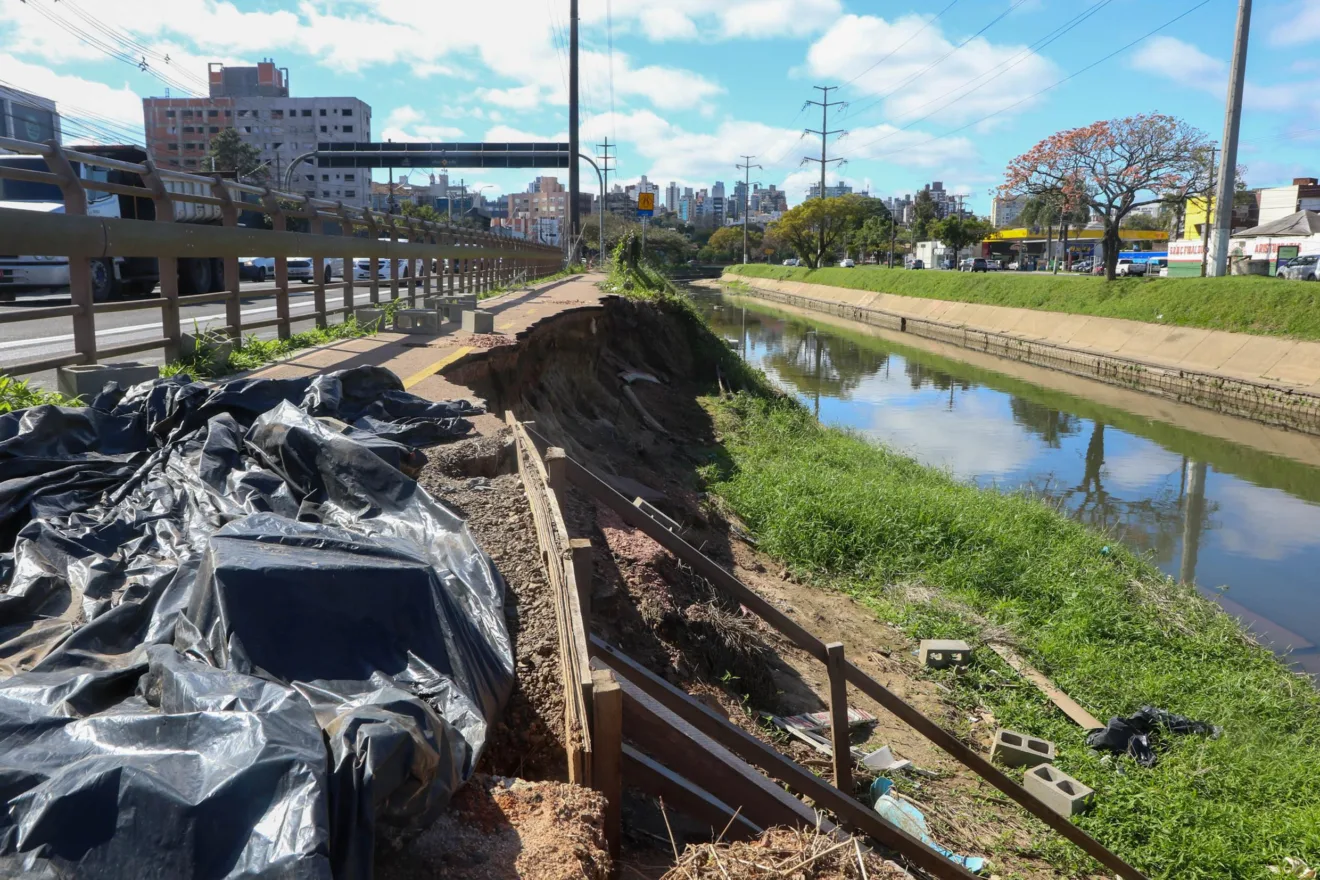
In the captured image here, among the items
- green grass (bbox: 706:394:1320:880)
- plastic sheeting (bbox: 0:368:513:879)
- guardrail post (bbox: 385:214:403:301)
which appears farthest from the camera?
guardrail post (bbox: 385:214:403:301)

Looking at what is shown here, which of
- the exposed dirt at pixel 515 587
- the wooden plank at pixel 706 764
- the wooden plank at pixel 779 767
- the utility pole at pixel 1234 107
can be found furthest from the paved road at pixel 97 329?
the utility pole at pixel 1234 107

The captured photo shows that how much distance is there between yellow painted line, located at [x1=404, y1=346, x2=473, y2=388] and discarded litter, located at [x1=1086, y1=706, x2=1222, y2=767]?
583 centimetres

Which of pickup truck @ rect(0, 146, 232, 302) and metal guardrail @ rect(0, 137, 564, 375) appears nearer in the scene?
metal guardrail @ rect(0, 137, 564, 375)

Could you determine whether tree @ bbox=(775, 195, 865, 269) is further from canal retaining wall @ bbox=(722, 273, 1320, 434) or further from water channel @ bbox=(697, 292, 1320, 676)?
water channel @ bbox=(697, 292, 1320, 676)

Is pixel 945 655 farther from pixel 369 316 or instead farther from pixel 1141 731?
pixel 369 316

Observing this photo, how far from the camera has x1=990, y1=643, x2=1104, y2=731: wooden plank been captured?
7353mm

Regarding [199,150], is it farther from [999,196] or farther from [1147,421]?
[1147,421]

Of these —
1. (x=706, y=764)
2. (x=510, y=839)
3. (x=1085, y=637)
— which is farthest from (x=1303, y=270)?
(x=510, y=839)

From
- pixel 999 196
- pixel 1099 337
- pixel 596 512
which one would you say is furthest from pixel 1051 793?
pixel 999 196

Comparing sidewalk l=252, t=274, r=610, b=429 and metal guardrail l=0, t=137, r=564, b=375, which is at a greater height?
metal guardrail l=0, t=137, r=564, b=375

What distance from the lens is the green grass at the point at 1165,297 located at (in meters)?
25.3

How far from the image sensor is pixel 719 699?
6.06 meters

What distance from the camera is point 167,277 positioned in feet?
26.2

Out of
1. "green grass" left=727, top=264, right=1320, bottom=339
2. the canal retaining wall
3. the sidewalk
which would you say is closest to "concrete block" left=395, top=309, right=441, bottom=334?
the sidewalk
